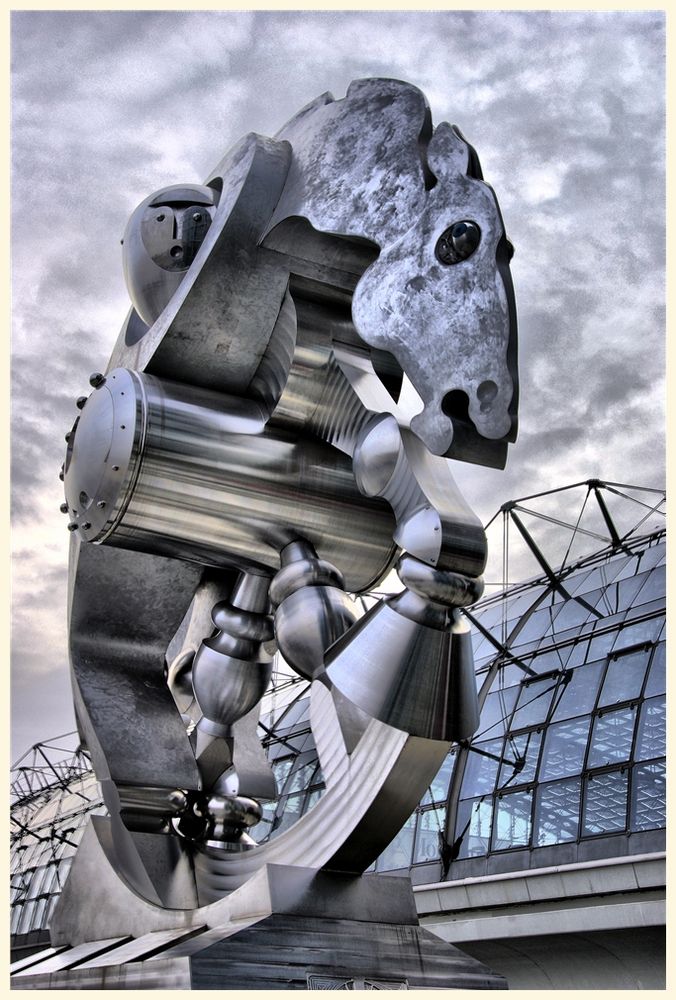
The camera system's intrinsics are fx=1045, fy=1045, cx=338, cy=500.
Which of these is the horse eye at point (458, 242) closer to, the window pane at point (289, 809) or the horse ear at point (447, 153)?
the horse ear at point (447, 153)

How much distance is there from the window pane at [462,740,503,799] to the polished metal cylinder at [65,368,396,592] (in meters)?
12.7

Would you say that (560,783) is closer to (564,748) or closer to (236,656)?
(564,748)

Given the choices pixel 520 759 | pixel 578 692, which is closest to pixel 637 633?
pixel 578 692

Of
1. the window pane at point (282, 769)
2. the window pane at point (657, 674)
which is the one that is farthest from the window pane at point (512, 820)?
the window pane at point (282, 769)

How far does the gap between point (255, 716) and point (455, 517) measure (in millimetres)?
1967

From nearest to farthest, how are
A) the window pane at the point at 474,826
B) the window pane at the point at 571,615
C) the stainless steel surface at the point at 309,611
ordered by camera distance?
the stainless steel surface at the point at 309,611
the window pane at the point at 474,826
the window pane at the point at 571,615

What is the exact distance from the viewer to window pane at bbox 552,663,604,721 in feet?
51.2

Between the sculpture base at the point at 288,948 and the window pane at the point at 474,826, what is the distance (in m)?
12.3

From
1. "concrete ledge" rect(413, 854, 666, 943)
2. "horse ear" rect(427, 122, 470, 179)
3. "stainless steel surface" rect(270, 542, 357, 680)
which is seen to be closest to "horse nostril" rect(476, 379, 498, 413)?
"horse ear" rect(427, 122, 470, 179)

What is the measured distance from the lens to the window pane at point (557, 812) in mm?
14141

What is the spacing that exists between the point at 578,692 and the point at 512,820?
2.22 m

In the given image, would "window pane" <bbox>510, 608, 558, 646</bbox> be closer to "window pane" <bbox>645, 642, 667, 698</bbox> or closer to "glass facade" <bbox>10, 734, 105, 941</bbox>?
"window pane" <bbox>645, 642, 667, 698</bbox>

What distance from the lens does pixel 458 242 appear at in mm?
3334
